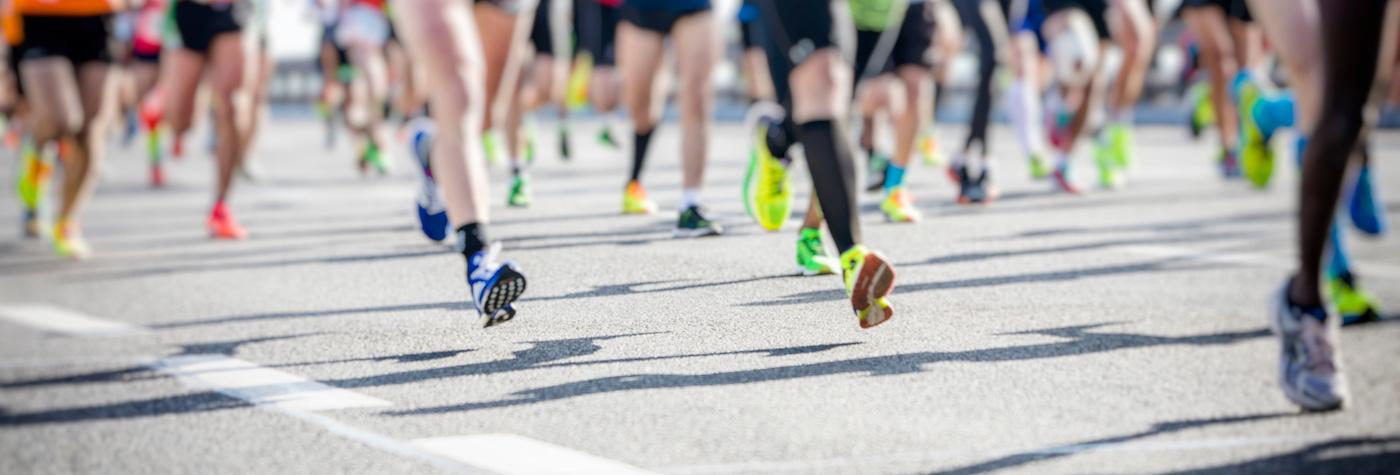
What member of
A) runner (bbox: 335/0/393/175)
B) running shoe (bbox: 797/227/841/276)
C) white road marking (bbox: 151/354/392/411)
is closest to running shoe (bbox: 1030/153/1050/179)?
runner (bbox: 335/0/393/175)

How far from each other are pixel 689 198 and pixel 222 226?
9.51 ft

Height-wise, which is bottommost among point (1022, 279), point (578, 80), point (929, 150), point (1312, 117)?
point (578, 80)

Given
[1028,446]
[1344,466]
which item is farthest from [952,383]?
[1344,466]

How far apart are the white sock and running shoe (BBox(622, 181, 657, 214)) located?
2.67 feet

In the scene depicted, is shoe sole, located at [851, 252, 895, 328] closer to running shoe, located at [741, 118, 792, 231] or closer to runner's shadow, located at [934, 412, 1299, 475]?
runner's shadow, located at [934, 412, 1299, 475]

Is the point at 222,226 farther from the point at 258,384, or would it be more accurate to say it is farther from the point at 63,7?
the point at 258,384

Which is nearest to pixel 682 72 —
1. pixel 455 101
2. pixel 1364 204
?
pixel 455 101

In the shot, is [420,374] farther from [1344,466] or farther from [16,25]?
[16,25]

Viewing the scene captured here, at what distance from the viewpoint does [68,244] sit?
8.03 m

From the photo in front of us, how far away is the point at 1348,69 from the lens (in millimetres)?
2932

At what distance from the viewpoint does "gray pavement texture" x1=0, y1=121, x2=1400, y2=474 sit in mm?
2748

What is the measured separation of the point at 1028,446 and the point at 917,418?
28 centimetres

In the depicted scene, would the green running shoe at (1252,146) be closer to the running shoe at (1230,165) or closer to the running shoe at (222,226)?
the running shoe at (1230,165)

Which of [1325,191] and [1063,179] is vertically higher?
[1325,191]
